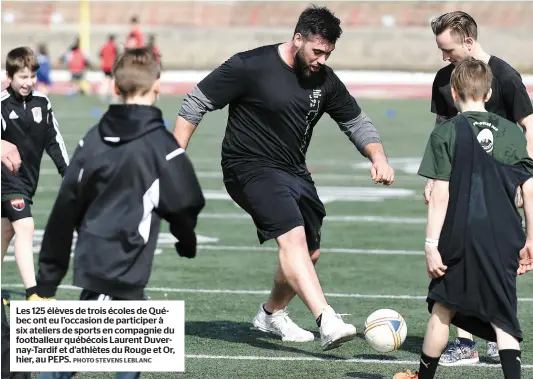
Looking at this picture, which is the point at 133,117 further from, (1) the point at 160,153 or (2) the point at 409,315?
(2) the point at 409,315

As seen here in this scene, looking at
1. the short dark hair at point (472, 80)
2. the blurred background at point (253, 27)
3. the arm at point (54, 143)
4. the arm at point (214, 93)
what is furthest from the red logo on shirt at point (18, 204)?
the blurred background at point (253, 27)

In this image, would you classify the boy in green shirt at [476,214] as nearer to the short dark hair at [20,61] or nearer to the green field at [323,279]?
the green field at [323,279]


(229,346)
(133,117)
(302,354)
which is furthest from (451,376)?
(133,117)

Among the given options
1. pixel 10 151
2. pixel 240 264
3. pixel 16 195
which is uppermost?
pixel 10 151

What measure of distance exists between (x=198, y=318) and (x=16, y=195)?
1.52 metres

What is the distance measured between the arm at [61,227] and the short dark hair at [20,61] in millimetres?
3011

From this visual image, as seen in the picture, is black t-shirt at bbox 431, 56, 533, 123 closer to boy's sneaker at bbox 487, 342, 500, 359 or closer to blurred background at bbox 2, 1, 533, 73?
boy's sneaker at bbox 487, 342, 500, 359

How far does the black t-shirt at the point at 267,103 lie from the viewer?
7418 millimetres

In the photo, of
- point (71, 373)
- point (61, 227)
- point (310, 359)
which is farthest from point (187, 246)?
point (310, 359)

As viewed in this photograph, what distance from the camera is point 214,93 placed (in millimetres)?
7441

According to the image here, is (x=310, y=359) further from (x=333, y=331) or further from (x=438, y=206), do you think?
(x=438, y=206)

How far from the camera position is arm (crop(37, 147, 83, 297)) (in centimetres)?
532

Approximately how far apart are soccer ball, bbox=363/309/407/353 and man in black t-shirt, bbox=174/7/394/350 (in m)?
0.38

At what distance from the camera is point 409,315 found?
8.58 m
